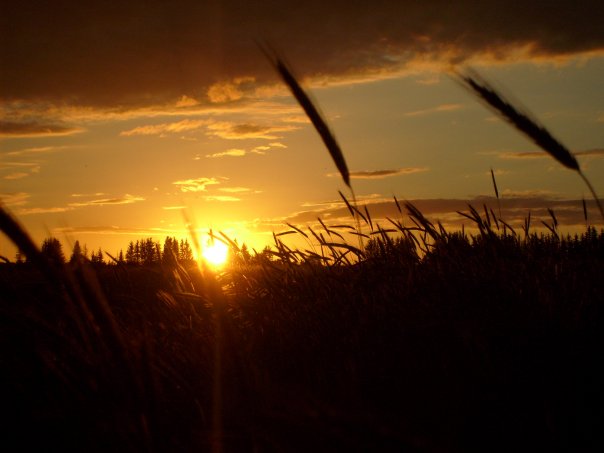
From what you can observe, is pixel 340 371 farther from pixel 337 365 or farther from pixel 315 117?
pixel 315 117

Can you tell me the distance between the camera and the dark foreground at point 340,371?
5.55ft

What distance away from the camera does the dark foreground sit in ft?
5.55

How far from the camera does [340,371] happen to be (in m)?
2.21

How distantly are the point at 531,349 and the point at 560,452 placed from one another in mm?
645

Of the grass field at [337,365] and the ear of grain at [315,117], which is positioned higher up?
the ear of grain at [315,117]

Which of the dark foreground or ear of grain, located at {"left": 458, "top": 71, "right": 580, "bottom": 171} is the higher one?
ear of grain, located at {"left": 458, "top": 71, "right": 580, "bottom": 171}

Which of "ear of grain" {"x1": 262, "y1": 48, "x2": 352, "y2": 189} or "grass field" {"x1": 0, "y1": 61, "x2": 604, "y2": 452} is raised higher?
"ear of grain" {"x1": 262, "y1": 48, "x2": 352, "y2": 189}

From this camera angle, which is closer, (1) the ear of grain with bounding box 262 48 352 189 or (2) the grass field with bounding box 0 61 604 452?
(2) the grass field with bounding box 0 61 604 452

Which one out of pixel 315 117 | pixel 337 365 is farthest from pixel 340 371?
pixel 315 117

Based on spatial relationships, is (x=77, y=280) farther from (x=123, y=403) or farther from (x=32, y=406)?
(x=32, y=406)

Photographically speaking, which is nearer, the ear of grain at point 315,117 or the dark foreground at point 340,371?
the dark foreground at point 340,371

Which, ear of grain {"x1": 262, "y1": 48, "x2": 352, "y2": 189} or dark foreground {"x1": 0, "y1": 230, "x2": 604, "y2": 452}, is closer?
dark foreground {"x1": 0, "y1": 230, "x2": 604, "y2": 452}

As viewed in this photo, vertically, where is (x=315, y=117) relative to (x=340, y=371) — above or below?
above

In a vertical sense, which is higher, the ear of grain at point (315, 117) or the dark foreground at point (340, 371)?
the ear of grain at point (315, 117)
